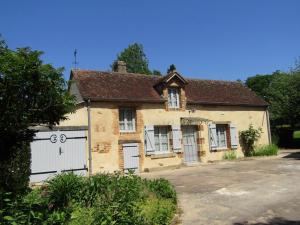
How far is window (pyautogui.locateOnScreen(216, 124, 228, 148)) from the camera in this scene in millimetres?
21314

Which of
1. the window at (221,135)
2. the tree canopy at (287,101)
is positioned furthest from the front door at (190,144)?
the tree canopy at (287,101)

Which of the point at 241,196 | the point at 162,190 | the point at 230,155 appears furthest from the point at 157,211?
the point at 230,155

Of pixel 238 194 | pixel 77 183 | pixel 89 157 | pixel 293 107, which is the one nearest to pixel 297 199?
pixel 238 194

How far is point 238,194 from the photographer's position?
10.1m

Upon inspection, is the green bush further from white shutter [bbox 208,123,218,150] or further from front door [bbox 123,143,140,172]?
white shutter [bbox 208,123,218,150]

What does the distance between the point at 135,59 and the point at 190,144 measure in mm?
31849

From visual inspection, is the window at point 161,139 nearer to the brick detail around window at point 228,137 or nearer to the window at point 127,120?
the window at point 127,120

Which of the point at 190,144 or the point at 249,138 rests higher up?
the point at 249,138

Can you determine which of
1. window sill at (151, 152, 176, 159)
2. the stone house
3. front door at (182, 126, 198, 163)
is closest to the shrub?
the stone house

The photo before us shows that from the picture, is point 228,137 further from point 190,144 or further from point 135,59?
point 135,59

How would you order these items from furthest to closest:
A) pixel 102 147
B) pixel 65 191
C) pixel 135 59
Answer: pixel 135 59, pixel 102 147, pixel 65 191

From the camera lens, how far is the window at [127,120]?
17.8 m

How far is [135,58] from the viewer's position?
165 feet

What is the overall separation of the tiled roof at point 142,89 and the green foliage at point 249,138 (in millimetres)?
1761
